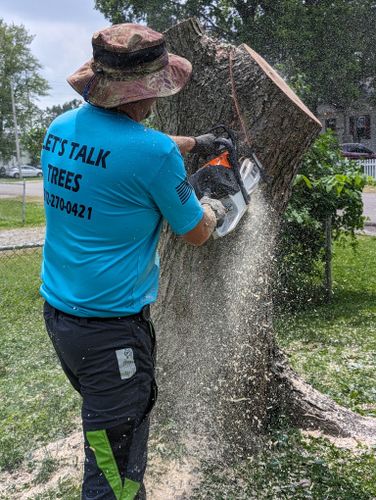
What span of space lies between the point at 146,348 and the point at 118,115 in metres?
0.75

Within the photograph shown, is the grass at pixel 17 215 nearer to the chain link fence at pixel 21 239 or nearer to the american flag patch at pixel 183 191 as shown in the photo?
the chain link fence at pixel 21 239

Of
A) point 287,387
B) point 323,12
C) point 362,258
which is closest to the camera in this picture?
point 287,387

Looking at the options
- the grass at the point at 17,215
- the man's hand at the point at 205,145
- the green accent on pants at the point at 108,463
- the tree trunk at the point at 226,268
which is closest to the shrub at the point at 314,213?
the tree trunk at the point at 226,268

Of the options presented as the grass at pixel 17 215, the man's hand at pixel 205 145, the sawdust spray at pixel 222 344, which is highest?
the man's hand at pixel 205 145

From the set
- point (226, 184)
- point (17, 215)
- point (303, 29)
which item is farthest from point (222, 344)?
point (303, 29)

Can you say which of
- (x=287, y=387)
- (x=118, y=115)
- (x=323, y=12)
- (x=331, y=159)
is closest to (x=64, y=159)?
(x=118, y=115)

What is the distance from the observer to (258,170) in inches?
103

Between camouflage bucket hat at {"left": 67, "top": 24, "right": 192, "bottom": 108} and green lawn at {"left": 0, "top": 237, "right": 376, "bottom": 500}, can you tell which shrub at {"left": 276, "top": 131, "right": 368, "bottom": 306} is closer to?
green lawn at {"left": 0, "top": 237, "right": 376, "bottom": 500}

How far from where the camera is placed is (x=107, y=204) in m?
1.81

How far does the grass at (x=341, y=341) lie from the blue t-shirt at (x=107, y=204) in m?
2.03

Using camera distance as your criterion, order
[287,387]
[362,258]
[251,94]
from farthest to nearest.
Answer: [362,258] → [287,387] → [251,94]

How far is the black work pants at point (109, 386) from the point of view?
187 cm

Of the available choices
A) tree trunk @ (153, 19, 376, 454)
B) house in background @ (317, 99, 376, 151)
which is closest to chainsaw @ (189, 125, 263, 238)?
tree trunk @ (153, 19, 376, 454)

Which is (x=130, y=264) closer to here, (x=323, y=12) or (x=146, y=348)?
(x=146, y=348)
